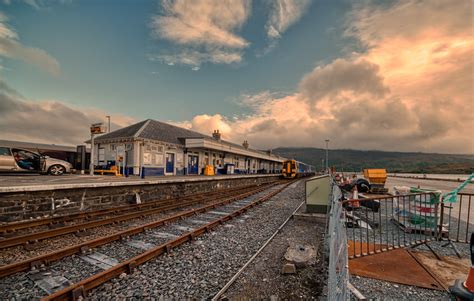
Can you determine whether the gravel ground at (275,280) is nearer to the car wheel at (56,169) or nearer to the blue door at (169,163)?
the car wheel at (56,169)

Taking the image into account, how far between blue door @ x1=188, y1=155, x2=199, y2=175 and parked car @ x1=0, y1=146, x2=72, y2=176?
11.8m

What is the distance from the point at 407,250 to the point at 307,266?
2.63 meters

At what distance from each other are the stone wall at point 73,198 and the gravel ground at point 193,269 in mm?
6377

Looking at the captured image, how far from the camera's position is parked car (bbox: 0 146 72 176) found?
41.5 ft

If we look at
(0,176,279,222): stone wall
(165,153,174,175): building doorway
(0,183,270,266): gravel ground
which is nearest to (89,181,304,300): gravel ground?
(0,183,270,266): gravel ground

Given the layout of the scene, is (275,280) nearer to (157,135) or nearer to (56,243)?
(56,243)

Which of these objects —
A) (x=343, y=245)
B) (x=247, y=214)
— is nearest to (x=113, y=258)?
(x=343, y=245)

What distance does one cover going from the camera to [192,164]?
1029 inches

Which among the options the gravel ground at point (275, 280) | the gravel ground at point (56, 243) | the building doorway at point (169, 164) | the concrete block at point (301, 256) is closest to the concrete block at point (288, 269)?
the gravel ground at point (275, 280)

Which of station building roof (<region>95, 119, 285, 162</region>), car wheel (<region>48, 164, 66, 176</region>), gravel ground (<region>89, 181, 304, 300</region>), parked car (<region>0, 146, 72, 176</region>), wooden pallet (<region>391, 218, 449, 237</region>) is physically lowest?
gravel ground (<region>89, 181, 304, 300</region>)

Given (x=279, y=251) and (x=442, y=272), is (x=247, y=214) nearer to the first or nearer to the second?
(x=279, y=251)

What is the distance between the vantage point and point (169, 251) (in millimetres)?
5027

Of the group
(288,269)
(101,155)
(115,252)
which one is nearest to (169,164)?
(101,155)

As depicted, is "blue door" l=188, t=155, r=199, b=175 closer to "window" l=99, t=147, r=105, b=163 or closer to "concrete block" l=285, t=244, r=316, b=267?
"window" l=99, t=147, r=105, b=163
